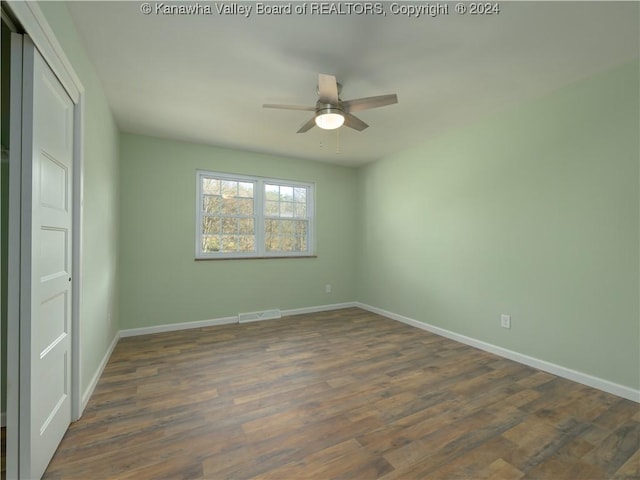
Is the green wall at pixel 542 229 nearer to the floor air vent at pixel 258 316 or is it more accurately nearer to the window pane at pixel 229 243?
the floor air vent at pixel 258 316

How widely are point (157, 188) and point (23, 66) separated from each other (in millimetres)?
2500

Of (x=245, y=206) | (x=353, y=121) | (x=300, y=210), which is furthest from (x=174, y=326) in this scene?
(x=353, y=121)

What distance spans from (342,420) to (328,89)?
2.28 meters

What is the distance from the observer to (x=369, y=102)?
2.15 metres

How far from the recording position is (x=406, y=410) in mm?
1987

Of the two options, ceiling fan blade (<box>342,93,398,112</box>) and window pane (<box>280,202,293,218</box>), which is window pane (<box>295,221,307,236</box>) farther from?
ceiling fan blade (<box>342,93,398,112</box>)

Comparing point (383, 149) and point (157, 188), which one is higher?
point (383, 149)

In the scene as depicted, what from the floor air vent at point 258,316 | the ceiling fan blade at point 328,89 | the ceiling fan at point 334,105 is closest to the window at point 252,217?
the floor air vent at point 258,316

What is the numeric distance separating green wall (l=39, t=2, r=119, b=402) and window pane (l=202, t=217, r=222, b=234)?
111 centimetres

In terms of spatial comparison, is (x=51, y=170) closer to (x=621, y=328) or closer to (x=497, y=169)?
(x=497, y=169)

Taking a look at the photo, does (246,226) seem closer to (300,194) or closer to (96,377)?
(300,194)

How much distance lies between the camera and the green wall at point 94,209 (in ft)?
5.86

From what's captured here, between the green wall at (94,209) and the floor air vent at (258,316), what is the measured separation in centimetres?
154

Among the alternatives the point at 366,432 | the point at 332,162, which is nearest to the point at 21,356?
the point at 366,432
